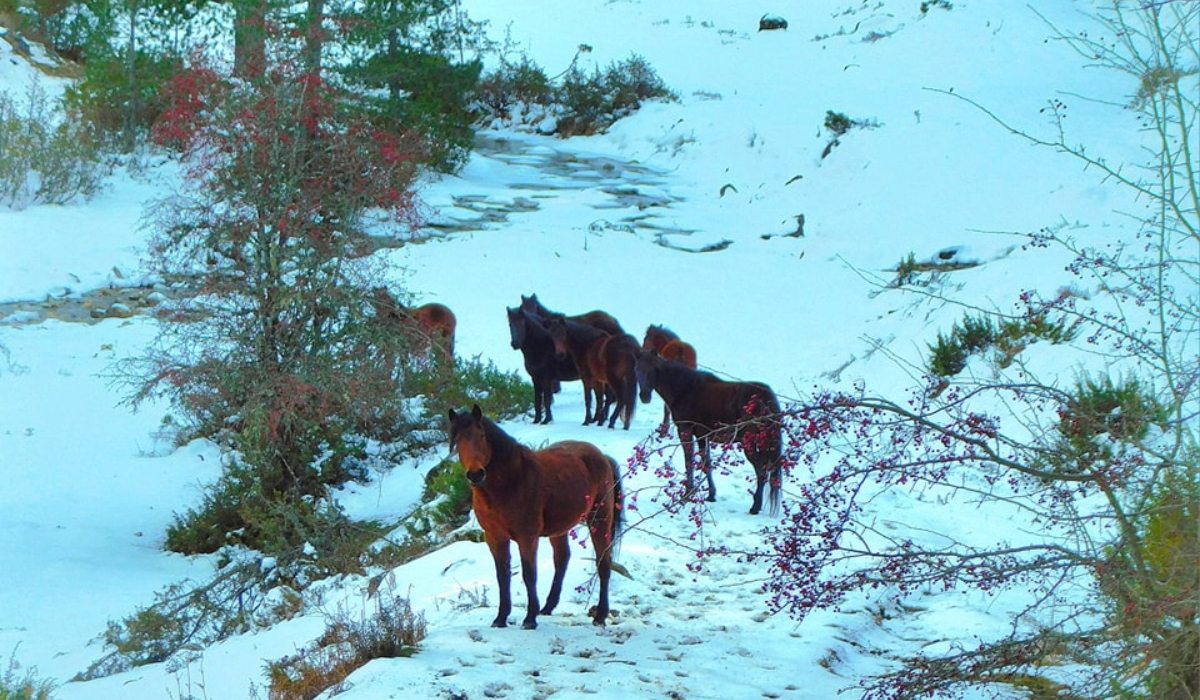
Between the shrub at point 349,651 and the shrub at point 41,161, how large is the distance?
607 inches

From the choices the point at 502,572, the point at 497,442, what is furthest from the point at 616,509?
the point at 497,442

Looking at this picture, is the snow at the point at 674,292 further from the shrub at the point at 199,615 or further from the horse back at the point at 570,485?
the horse back at the point at 570,485

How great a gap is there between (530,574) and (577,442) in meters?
0.98

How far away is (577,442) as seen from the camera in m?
7.36

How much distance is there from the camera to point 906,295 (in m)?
16.4

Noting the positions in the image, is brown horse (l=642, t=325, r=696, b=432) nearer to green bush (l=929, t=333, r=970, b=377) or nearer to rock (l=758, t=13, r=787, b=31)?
green bush (l=929, t=333, r=970, b=377)

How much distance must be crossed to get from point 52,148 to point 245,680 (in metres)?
15.1

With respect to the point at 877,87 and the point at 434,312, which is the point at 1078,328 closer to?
the point at 434,312

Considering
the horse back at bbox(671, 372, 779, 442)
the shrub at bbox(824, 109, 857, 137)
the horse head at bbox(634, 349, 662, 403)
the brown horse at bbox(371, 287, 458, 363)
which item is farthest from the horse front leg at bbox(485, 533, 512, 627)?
the shrub at bbox(824, 109, 857, 137)

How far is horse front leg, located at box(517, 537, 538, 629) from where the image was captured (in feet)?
21.7

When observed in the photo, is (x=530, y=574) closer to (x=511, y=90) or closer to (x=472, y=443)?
(x=472, y=443)

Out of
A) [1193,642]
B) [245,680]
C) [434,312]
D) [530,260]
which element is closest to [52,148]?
[530,260]

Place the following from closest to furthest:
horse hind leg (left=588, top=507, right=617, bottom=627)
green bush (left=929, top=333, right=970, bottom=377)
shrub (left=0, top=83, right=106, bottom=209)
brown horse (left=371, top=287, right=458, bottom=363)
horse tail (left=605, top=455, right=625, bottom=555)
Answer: horse hind leg (left=588, top=507, right=617, bottom=627), horse tail (left=605, top=455, right=625, bottom=555), brown horse (left=371, top=287, right=458, bottom=363), green bush (left=929, top=333, right=970, bottom=377), shrub (left=0, top=83, right=106, bottom=209)

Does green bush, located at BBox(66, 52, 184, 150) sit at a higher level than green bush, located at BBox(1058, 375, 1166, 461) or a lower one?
higher
